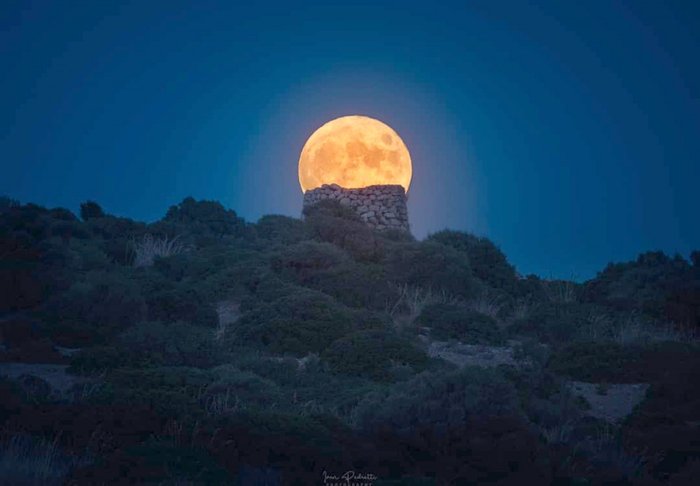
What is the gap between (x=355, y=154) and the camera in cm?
2775

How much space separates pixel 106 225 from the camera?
26750 mm

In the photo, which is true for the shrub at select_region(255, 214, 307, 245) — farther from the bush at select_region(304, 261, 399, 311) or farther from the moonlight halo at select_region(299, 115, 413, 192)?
the bush at select_region(304, 261, 399, 311)

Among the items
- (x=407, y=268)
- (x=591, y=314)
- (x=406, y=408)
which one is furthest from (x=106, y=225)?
(x=406, y=408)

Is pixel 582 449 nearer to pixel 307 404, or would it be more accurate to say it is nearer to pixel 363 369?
pixel 307 404

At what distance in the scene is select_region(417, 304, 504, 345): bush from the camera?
15.2 m

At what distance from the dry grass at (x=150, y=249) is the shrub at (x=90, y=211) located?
6.82 meters

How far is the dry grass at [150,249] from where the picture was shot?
21781 mm

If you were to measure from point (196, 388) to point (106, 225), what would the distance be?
1861 cm

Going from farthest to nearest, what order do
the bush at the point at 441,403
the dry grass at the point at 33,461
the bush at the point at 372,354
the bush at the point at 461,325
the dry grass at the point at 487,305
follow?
the dry grass at the point at 487,305 → the bush at the point at 461,325 → the bush at the point at 372,354 → the bush at the point at 441,403 → the dry grass at the point at 33,461

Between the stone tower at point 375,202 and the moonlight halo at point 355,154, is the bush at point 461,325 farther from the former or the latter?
the moonlight halo at point 355,154

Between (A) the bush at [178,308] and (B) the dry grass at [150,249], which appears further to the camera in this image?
(B) the dry grass at [150,249]

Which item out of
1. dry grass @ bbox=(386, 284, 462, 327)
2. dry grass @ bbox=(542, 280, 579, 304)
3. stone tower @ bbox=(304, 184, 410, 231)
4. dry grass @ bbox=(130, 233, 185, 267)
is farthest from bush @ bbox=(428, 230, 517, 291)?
dry grass @ bbox=(130, 233, 185, 267)

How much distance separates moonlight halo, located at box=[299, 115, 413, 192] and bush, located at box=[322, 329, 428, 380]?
1474 centimetres

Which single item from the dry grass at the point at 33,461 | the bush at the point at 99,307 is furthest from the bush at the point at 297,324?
the dry grass at the point at 33,461
